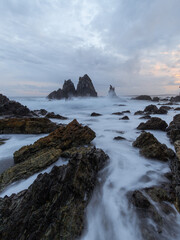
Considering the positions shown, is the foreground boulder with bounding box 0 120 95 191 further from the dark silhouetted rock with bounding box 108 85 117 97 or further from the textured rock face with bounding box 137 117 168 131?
the dark silhouetted rock with bounding box 108 85 117 97

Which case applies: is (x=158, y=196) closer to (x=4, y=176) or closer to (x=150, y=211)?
(x=150, y=211)

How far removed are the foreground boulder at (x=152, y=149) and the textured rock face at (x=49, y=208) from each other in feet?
8.76

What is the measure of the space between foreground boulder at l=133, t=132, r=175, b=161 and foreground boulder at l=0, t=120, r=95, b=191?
2.20m

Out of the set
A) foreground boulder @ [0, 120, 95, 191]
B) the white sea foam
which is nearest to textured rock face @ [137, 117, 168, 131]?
the white sea foam

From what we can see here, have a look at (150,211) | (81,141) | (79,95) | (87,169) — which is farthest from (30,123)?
(79,95)

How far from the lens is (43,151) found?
4305 mm

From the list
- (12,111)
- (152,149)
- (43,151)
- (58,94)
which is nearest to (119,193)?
(152,149)

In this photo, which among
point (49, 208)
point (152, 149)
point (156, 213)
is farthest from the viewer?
point (152, 149)

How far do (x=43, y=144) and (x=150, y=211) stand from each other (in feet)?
12.8

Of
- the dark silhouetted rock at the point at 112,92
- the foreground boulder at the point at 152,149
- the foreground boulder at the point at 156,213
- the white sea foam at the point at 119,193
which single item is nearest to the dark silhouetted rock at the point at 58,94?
the dark silhouetted rock at the point at 112,92

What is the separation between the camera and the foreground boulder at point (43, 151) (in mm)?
3305

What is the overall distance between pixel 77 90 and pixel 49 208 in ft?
230

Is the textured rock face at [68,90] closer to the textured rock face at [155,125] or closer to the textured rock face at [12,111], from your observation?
the textured rock face at [12,111]

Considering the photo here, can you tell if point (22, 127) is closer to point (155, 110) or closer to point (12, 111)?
point (12, 111)
